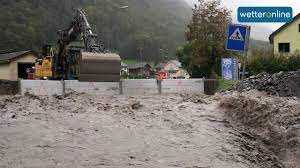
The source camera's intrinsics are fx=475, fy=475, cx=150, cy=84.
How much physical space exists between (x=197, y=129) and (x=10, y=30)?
73.9 m

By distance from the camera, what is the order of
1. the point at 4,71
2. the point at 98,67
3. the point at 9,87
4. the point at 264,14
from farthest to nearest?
1. the point at 4,71
2. the point at 9,87
3. the point at 98,67
4. the point at 264,14

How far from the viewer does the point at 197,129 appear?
346 inches

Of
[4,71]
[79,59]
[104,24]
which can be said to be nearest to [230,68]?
[79,59]

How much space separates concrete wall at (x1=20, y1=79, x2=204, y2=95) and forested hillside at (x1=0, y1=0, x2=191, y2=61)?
4017cm

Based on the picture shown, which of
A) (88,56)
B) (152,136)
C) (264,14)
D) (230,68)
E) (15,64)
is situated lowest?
(152,136)

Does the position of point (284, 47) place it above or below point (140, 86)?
above

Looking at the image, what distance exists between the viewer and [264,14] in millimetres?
10578

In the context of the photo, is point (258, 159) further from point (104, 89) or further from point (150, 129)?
point (104, 89)

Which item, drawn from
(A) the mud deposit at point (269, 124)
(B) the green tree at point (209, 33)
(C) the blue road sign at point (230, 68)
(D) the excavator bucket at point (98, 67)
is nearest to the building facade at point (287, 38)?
(B) the green tree at point (209, 33)

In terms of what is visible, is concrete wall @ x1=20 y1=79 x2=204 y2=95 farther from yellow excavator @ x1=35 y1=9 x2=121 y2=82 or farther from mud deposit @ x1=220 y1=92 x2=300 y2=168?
mud deposit @ x1=220 y1=92 x2=300 y2=168

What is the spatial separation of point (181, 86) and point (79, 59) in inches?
237

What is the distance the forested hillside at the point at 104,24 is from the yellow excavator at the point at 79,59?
34873 mm

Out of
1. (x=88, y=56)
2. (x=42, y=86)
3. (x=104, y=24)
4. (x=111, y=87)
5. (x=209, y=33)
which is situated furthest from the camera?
(x=104, y=24)

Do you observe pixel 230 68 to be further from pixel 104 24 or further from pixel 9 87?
pixel 104 24
